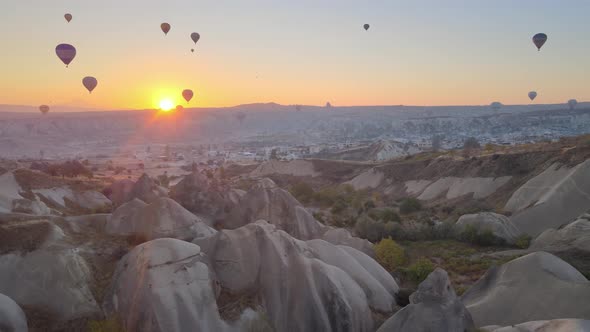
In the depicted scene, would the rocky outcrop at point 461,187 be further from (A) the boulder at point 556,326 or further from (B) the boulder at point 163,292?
(B) the boulder at point 163,292

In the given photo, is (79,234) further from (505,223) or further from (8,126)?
(8,126)

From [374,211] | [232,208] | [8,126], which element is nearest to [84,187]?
[232,208]

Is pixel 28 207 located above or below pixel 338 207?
above

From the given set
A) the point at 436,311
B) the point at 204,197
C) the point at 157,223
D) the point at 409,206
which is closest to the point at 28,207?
the point at 204,197

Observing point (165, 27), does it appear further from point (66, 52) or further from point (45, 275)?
point (45, 275)

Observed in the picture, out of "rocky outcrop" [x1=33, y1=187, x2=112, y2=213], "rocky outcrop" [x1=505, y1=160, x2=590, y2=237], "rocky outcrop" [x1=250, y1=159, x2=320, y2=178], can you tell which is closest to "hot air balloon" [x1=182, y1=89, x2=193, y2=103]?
"rocky outcrop" [x1=250, y1=159, x2=320, y2=178]

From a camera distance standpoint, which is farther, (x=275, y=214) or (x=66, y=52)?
(x=66, y=52)
